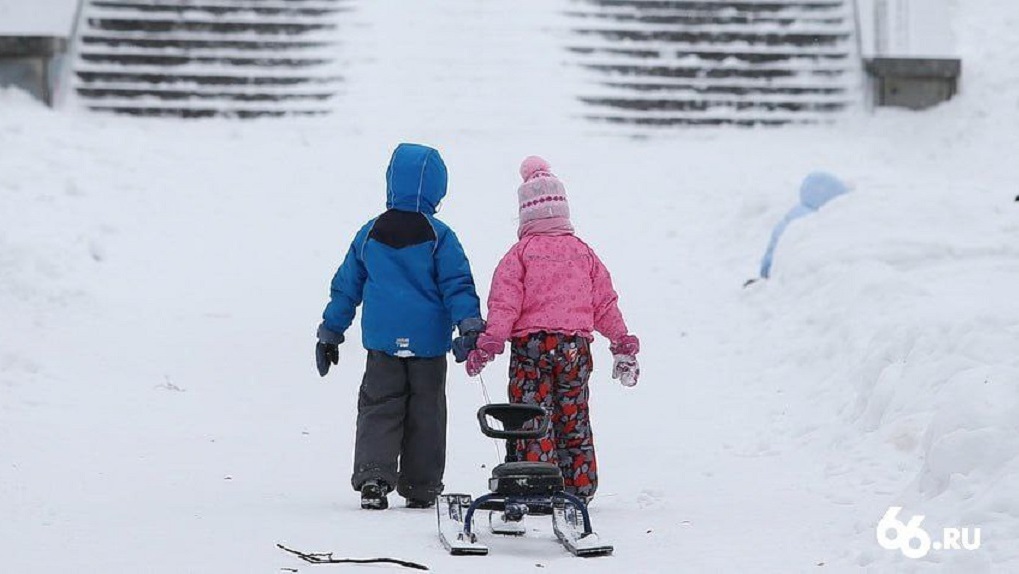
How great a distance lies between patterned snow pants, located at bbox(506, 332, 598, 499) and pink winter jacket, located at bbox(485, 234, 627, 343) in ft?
0.20

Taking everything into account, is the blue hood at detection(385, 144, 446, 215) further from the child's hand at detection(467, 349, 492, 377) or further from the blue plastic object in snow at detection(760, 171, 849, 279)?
the blue plastic object in snow at detection(760, 171, 849, 279)

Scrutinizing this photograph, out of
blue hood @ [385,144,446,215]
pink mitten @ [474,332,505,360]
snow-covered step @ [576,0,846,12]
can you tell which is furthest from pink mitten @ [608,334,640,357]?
snow-covered step @ [576,0,846,12]

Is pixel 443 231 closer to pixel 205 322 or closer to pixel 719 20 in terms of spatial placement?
pixel 205 322

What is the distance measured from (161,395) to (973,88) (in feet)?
33.1

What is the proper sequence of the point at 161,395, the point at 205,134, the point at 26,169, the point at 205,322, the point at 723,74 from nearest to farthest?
the point at 161,395, the point at 205,322, the point at 26,169, the point at 205,134, the point at 723,74

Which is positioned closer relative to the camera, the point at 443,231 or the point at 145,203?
the point at 443,231

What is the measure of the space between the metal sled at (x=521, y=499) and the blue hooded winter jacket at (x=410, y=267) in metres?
0.91

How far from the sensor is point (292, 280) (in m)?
11.2

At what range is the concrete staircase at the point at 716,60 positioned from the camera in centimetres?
1614

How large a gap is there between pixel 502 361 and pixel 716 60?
7825mm

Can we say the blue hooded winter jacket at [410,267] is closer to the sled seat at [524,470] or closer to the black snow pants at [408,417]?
the black snow pants at [408,417]

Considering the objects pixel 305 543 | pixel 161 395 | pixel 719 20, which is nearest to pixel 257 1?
pixel 719 20

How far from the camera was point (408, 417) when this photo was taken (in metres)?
6.58

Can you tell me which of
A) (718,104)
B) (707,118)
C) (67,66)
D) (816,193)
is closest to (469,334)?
(816,193)
